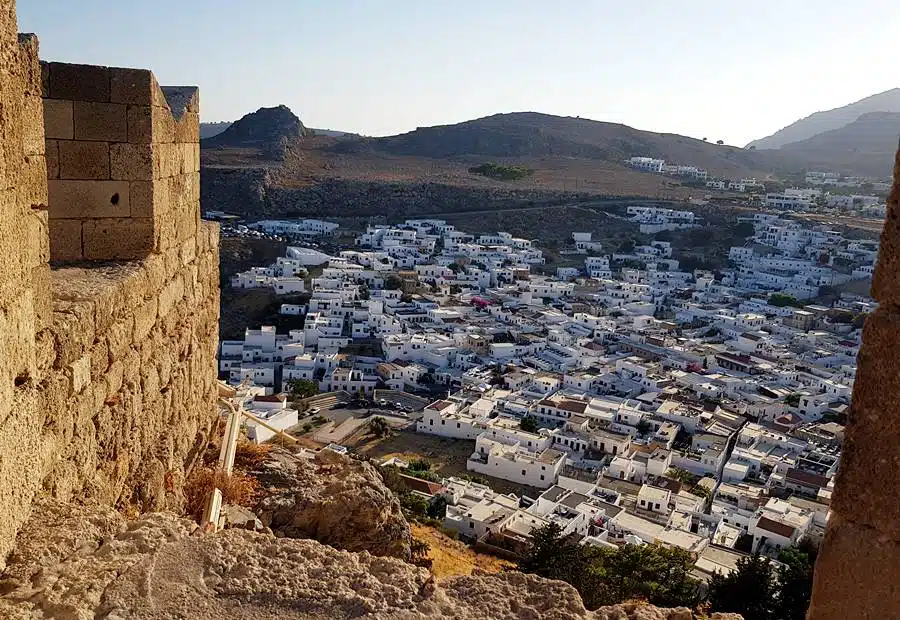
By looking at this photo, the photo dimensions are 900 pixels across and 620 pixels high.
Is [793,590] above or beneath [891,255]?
beneath

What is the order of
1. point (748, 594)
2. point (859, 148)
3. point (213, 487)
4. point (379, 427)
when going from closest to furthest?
1. point (213, 487)
2. point (748, 594)
3. point (379, 427)
4. point (859, 148)

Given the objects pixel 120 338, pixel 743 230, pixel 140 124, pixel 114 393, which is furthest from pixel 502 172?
pixel 114 393

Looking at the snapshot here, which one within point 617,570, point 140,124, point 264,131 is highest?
point 264,131

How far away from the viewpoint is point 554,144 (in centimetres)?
9062

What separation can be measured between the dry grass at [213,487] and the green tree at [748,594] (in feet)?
28.3

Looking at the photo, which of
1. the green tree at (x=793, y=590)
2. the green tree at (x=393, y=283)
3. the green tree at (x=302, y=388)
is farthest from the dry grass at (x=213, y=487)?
the green tree at (x=393, y=283)

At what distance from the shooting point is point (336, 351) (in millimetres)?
34406

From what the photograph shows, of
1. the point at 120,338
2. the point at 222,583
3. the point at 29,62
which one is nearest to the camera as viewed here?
the point at 222,583

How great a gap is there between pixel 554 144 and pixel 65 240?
89.7 m

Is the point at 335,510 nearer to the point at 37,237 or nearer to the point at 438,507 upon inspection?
the point at 37,237

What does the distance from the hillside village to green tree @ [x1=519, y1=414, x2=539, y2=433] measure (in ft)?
0.32

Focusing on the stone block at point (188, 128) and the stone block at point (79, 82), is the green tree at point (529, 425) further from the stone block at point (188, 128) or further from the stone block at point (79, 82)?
the stone block at point (79, 82)

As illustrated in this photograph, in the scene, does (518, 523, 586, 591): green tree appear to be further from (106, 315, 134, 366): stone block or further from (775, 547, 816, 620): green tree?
(106, 315, 134, 366): stone block

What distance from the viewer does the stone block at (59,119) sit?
4.17 meters
